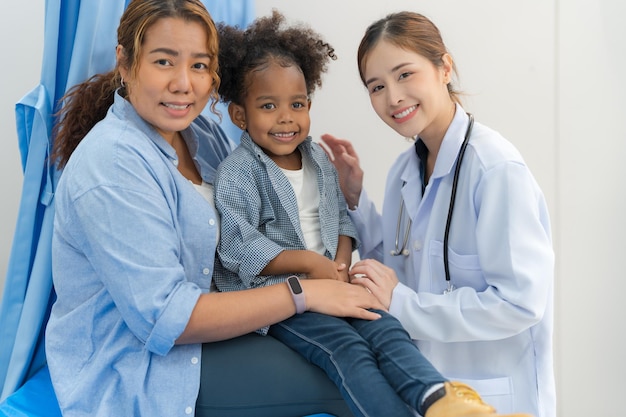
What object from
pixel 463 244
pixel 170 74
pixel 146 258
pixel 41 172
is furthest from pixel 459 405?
pixel 41 172

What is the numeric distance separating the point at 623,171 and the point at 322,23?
1194 millimetres

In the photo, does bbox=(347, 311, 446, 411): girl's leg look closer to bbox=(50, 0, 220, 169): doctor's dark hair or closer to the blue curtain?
bbox=(50, 0, 220, 169): doctor's dark hair

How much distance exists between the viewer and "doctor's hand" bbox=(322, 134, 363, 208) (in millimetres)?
2055

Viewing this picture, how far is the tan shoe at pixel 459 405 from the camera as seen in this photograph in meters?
1.21

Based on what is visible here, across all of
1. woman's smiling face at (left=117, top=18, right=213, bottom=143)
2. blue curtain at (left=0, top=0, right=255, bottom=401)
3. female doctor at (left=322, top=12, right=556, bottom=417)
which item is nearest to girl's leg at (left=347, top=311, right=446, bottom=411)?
female doctor at (left=322, top=12, right=556, bottom=417)

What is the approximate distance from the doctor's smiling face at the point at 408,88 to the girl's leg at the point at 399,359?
498 mm

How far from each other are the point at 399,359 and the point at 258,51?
88 centimetres

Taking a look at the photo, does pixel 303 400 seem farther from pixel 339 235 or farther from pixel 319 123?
pixel 319 123

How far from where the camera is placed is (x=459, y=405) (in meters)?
1.22

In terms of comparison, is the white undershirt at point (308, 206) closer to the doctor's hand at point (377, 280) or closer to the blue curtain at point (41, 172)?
the doctor's hand at point (377, 280)

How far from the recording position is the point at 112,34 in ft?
6.23

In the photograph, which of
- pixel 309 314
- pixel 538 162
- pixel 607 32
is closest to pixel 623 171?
pixel 538 162

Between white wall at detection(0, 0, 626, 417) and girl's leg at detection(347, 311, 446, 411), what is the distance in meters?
1.08

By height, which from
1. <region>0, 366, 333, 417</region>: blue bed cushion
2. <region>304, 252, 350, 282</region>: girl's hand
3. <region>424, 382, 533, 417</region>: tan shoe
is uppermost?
<region>304, 252, 350, 282</region>: girl's hand
